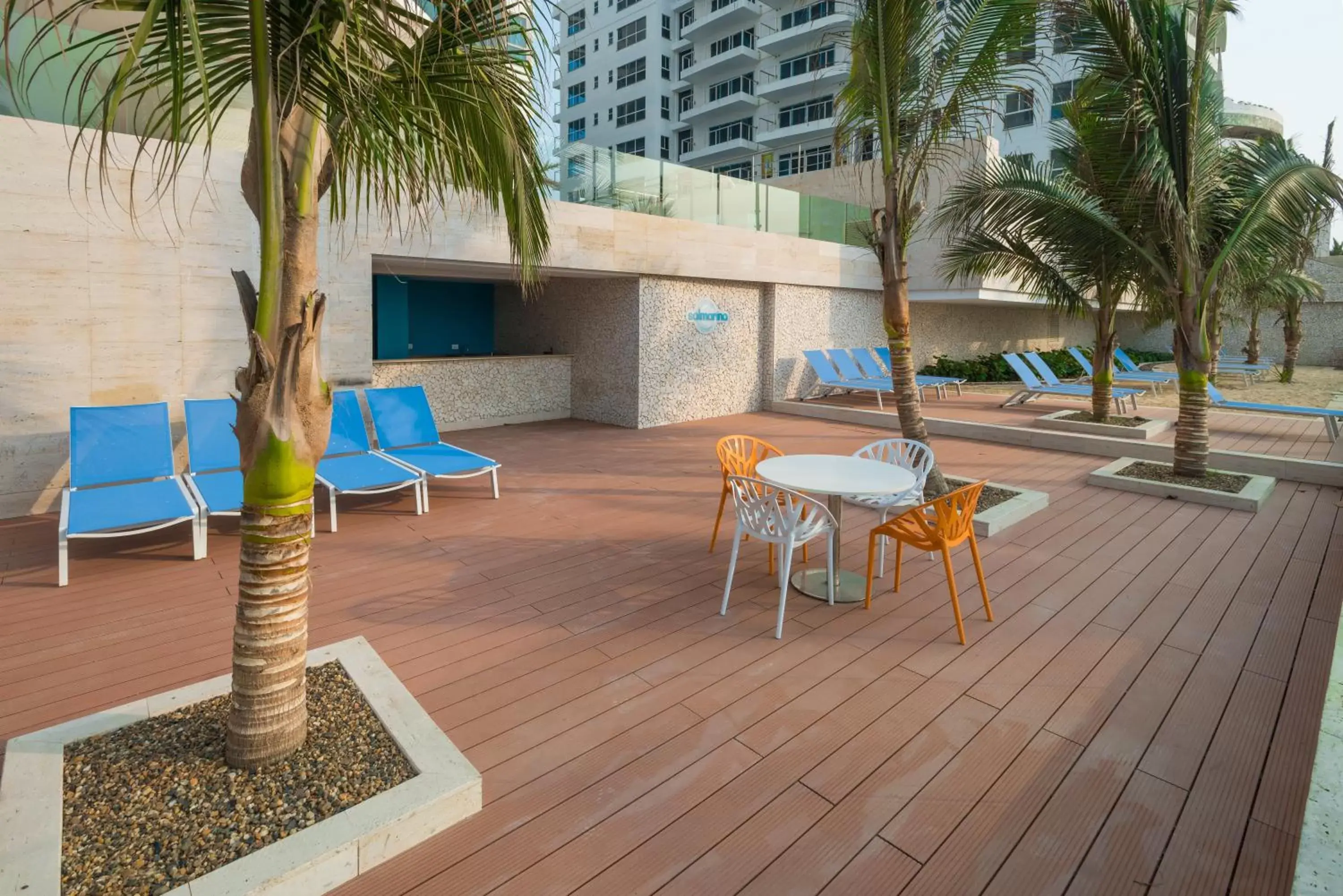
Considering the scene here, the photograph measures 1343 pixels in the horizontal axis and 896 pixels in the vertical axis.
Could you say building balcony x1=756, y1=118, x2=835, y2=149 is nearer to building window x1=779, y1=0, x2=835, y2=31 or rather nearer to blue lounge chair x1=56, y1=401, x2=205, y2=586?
building window x1=779, y1=0, x2=835, y2=31

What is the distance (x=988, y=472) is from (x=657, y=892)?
21.7 feet

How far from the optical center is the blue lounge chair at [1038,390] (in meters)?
11.3

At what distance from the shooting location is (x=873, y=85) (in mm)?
5398

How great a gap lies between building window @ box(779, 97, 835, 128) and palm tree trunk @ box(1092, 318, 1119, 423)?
2705 cm

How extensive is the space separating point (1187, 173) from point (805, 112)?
107 ft

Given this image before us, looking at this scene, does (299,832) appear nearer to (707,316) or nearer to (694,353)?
(694,353)

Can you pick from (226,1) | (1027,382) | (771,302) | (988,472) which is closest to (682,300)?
(771,302)

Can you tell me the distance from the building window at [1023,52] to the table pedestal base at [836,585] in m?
4.16

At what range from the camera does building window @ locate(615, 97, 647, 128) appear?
4153cm

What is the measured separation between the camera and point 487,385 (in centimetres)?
1023

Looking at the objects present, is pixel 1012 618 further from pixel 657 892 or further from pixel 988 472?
pixel 988 472

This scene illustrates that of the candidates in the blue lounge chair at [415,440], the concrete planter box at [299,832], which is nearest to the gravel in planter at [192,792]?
the concrete planter box at [299,832]

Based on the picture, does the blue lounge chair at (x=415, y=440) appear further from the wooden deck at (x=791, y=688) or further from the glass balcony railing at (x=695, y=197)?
the glass balcony railing at (x=695, y=197)

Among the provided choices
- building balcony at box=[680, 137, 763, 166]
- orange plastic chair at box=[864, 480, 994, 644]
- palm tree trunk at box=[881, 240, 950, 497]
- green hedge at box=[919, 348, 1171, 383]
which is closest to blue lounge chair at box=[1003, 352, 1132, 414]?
green hedge at box=[919, 348, 1171, 383]
